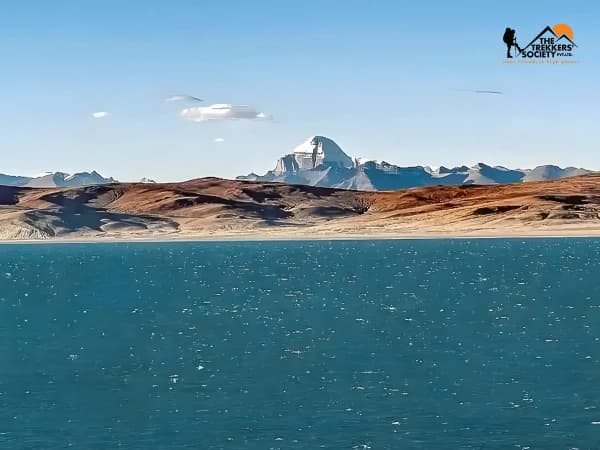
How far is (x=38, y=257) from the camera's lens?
7653 inches

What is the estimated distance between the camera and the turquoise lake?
37.3 metres

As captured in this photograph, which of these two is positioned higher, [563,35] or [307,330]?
[563,35]

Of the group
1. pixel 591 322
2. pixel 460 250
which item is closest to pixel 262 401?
pixel 591 322

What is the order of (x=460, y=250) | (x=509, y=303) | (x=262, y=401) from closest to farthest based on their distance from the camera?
1. (x=262, y=401)
2. (x=509, y=303)
3. (x=460, y=250)

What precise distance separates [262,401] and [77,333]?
28228mm

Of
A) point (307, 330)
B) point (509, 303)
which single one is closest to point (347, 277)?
point (509, 303)

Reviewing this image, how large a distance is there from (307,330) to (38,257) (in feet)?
458

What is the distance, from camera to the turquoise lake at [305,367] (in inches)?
1470

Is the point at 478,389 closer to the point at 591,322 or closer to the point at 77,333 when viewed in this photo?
the point at 591,322

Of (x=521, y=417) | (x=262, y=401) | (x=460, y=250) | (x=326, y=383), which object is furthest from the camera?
(x=460, y=250)

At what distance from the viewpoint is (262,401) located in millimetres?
42625

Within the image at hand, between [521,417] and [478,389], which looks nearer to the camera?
[521,417]

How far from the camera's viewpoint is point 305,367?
50.6 metres

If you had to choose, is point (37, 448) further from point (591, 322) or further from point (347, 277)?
point (347, 277)
